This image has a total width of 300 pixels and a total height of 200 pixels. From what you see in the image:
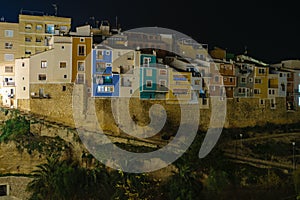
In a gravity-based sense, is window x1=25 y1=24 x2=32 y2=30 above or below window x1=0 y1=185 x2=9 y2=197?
above

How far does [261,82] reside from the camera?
35344 millimetres

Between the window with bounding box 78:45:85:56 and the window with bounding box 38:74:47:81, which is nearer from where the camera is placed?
the window with bounding box 38:74:47:81

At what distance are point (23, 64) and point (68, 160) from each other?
844cm

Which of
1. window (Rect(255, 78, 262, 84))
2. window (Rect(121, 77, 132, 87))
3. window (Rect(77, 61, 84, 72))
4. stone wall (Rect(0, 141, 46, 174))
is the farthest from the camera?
window (Rect(255, 78, 262, 84))

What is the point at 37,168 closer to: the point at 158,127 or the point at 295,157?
the point at 158,127

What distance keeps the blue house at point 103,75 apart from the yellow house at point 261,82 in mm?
11722

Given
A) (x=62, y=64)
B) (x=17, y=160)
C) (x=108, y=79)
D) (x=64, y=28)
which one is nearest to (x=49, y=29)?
(x=64, y=28)

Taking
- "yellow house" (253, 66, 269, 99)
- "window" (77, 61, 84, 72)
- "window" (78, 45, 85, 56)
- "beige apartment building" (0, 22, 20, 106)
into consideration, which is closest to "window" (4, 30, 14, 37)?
"beige apartment building" (0, 22, 20, 106)

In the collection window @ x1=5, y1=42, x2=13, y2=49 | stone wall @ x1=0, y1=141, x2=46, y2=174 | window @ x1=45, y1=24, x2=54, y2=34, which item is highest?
window @ x1=45, y1=24, x2=54, y2=34

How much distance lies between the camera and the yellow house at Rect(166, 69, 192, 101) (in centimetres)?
3070

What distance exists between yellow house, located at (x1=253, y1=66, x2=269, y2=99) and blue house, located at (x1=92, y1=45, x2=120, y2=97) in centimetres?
1172

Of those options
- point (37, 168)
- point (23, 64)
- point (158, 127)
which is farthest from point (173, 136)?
point (23, 64)

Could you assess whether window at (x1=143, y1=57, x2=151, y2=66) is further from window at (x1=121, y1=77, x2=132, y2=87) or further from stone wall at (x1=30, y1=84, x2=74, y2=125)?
stone wall at (x1=30, y1=84, x2=74, y2=125)

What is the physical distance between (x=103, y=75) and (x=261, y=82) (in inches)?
525
